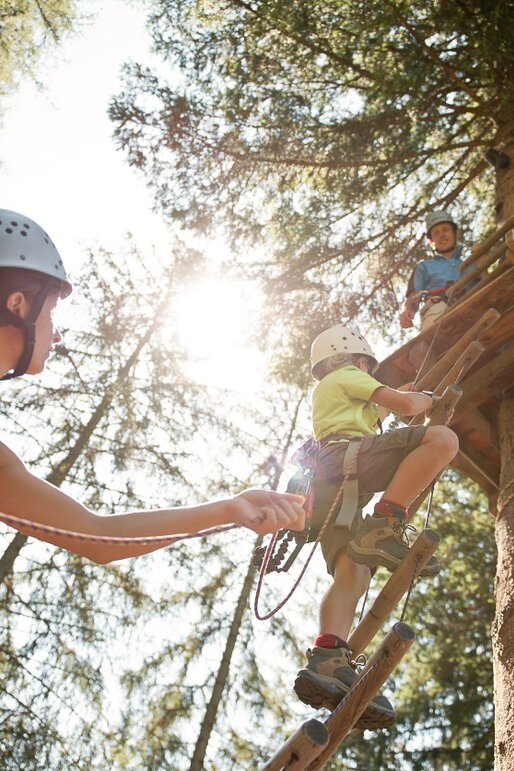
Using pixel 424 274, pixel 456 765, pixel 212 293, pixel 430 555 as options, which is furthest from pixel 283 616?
pixel 430 555

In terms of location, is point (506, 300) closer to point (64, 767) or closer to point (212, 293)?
point (212, 293)

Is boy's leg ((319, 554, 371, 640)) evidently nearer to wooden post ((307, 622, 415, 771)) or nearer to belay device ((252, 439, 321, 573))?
belay device ((252, 439, 321, 573))

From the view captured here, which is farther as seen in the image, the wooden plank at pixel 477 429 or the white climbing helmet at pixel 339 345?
the wooden plank at pixel 477 429

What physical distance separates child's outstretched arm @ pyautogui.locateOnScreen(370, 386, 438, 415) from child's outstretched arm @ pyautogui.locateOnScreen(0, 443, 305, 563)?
2.20 m

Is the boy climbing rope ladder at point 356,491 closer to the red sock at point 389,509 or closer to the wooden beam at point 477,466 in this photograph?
the red sock at point 389,509

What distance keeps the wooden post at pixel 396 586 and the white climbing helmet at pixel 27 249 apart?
2030 millimetres

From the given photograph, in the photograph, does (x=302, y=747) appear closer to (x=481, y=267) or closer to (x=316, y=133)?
(x=481, y=267)

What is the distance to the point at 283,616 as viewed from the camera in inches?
476

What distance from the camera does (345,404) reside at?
454cm

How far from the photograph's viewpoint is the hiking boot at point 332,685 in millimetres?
3322

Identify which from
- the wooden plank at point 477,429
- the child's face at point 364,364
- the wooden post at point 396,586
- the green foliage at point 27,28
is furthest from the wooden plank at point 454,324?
the green foliage at point 27,28

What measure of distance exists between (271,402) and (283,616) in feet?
11.9

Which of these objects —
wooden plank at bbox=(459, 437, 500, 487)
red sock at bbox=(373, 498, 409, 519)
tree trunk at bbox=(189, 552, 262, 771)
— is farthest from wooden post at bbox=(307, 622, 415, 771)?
tree trunk at bbox=(189, 552, 262, 771)

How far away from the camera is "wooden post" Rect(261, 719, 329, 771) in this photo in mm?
2723
